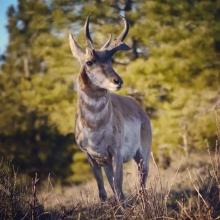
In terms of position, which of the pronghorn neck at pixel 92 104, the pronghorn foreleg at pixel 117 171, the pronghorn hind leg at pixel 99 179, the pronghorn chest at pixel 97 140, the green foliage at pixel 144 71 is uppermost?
the pronghorn neck at pixel 92 104

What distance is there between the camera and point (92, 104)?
23.5 ft

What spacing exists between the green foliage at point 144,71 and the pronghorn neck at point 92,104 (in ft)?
21.1

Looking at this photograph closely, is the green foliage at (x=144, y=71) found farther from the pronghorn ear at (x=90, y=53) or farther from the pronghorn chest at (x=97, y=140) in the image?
the pronghorn ear at (x=90, y=53)

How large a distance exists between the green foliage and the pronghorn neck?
6433 millimetres

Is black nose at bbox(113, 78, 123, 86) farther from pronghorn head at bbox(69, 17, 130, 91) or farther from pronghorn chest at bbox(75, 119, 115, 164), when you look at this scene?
pronghorn chest at bbox(75, 119, 115, 164)

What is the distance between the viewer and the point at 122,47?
292 inches

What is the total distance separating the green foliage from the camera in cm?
1565

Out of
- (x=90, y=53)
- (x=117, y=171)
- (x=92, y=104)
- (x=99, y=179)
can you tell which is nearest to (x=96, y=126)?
(x=92, y=104)

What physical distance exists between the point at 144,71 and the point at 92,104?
29.8 feet

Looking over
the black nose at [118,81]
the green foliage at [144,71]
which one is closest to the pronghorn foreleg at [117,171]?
the black nose at [118,81]

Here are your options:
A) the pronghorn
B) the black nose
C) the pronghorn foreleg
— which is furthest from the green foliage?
the black nose

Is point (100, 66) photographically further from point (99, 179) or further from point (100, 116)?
point (99, 179)

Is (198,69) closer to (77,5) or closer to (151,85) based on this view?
(151,85)

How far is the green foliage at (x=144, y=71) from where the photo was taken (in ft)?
51.3
